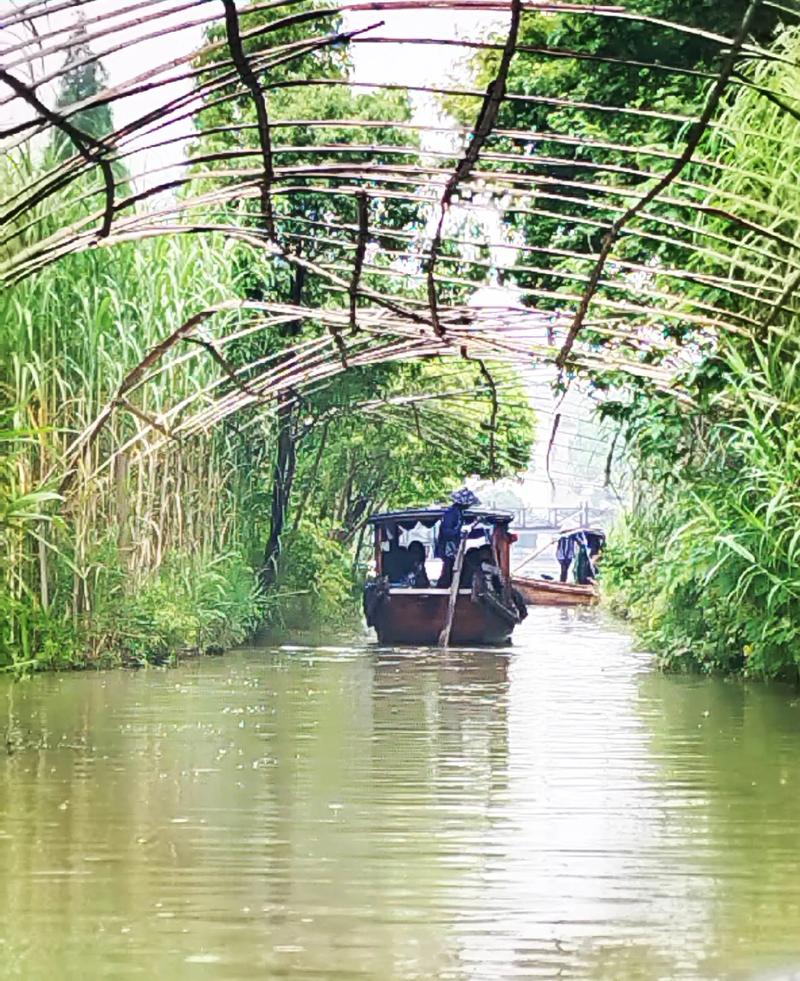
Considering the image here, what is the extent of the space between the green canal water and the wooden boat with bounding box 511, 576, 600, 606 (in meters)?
20.9

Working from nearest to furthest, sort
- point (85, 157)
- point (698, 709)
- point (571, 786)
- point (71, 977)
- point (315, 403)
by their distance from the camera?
point (71, 977), point (85, 157), point (571, 786), point (698, 709), point (315, 403)

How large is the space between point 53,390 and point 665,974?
860 cm

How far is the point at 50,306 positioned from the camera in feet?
39.3

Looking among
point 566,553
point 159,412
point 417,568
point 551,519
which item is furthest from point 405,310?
point 551,519

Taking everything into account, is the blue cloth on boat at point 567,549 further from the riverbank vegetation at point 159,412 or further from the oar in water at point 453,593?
the oar in water at point 453,593

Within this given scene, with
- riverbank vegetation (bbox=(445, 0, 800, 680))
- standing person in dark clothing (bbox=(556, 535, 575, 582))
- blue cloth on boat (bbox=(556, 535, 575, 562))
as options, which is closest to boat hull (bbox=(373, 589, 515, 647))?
riverbank vegetation (bbox=(445, 0, 800, 680))

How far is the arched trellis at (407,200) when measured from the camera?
5.71 m

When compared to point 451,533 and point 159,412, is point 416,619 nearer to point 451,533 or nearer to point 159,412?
point 451,533

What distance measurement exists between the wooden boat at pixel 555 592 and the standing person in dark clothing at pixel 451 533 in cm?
1076

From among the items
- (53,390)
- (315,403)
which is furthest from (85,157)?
(315,403)

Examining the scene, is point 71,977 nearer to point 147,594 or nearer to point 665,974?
point 665,974

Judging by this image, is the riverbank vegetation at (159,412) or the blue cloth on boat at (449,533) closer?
the riverbank vegetation at (159,412)

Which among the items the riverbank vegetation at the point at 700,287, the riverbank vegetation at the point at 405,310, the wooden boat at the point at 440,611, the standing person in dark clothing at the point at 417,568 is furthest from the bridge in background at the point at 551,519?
the riverbank vegetation at the point at 700,287

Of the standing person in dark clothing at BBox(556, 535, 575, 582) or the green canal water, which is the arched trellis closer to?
the green canal water
